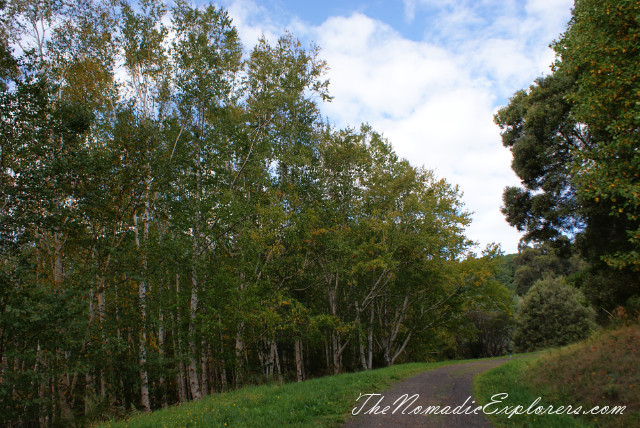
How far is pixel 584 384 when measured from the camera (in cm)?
800

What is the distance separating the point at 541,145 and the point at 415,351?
75.4 ft

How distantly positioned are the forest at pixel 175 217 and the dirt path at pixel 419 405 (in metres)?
5.84

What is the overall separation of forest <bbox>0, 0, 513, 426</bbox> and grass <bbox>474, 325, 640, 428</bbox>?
29.3ft

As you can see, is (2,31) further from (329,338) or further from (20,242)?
(329,338)

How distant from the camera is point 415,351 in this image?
3334cm

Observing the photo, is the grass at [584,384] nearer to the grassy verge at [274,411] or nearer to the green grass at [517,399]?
the green grass at [517,399]

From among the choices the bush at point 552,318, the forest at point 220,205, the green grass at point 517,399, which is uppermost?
the forest at point 220,205

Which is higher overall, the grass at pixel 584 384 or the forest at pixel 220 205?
the forest at pixel 220 205

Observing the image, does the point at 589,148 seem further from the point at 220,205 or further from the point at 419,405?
the point at 220,205

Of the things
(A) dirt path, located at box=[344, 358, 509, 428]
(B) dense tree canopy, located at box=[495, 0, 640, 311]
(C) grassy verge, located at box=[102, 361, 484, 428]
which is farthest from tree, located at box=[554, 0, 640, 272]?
(C) grassy verge, located at box=[102, 361, 484, 428]

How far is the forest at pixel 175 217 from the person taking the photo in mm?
11172

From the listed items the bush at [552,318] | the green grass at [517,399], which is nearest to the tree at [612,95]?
the green grass at [517,399]

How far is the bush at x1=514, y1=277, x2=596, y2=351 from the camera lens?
3584 centimetres

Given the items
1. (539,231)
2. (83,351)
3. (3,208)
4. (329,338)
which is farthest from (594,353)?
(329,338)
